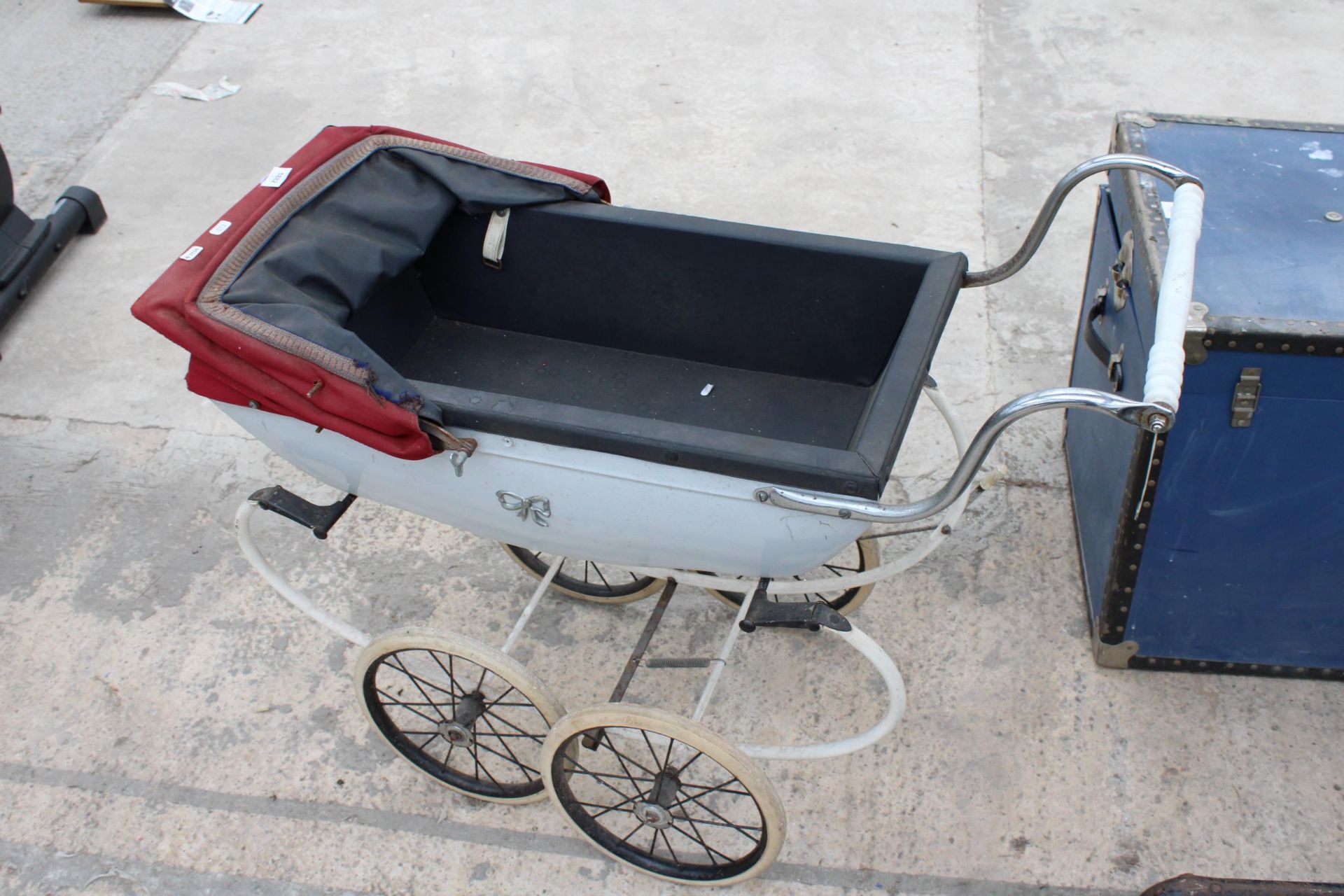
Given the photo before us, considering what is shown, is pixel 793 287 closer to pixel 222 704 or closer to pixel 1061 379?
pixel 1061 379

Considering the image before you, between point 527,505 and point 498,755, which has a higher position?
point 527,505

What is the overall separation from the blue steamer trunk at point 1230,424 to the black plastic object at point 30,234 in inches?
129

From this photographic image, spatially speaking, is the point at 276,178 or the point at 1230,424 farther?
the point at 276,178

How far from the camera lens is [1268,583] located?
2.30 metres

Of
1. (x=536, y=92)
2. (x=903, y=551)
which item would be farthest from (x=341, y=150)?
(x=536, y=92)

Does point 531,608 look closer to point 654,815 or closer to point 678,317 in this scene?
point 654,815

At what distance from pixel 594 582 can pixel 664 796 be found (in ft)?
2.59

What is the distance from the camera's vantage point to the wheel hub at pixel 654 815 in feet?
6.85

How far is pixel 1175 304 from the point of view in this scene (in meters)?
1.62

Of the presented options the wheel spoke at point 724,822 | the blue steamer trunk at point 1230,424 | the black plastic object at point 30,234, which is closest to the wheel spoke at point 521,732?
the wheel spoke at point 724,822

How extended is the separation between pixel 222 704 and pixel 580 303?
49.1 inches

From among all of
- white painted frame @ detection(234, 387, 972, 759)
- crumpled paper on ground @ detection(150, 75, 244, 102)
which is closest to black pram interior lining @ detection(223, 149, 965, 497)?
white painted frame @ detection(234, 387, 972, 759)

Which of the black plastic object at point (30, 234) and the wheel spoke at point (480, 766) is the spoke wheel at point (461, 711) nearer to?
the wheel spoke at point (480, 766)

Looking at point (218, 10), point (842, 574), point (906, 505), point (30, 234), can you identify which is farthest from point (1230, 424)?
point (218, 10)
